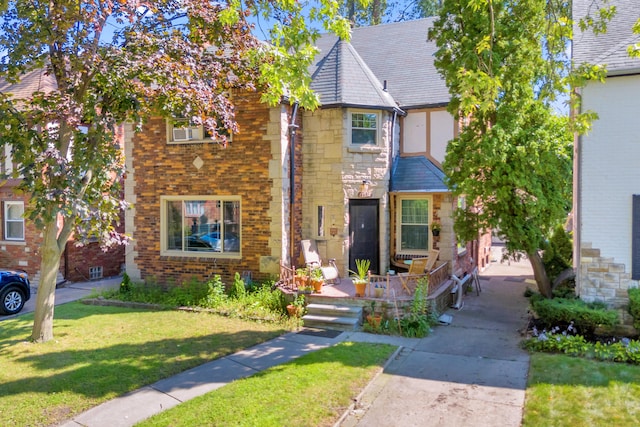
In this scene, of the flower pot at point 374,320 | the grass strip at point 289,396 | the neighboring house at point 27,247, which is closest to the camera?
the grass strip at point 289,396

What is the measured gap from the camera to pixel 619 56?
30.0 ft

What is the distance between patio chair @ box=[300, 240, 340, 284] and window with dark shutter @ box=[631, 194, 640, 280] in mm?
6548

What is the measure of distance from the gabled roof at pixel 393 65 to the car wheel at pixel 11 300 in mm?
9532

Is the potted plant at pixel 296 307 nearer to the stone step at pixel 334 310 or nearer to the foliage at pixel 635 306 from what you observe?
the stone step at pixel 334 310

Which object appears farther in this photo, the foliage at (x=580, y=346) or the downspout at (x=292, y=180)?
the downspout at (x=292, y=180)

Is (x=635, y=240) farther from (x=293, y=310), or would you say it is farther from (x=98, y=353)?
(x=98, y=353)

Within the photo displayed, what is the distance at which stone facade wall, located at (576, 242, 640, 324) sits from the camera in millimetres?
9062

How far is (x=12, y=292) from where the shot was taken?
1152 centimetres

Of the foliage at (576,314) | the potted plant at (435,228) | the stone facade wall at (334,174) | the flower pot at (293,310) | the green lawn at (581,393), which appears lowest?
the green lawn at (581,393)

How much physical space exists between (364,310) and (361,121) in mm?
5506

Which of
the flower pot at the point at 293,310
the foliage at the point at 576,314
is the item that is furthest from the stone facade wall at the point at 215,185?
the foliage at the point at 576,314

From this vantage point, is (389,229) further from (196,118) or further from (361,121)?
(196,118)

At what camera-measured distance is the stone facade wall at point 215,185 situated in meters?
11.9

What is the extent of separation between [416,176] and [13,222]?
13.8 meters
